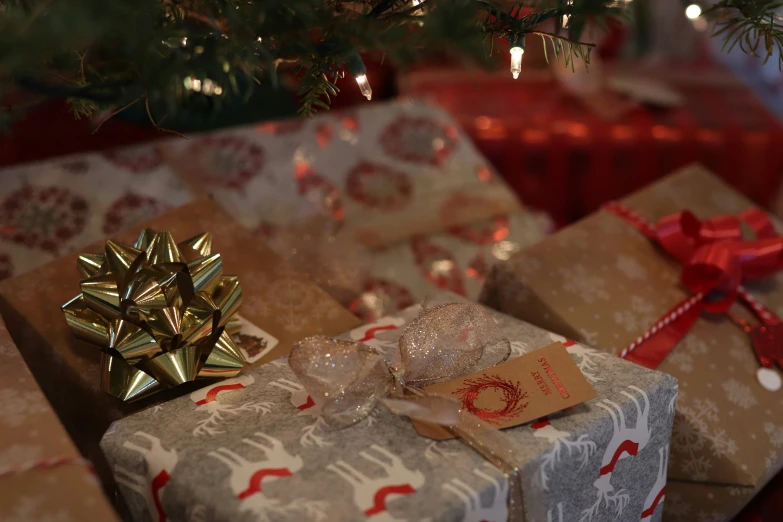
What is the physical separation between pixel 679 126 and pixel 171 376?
1.59m

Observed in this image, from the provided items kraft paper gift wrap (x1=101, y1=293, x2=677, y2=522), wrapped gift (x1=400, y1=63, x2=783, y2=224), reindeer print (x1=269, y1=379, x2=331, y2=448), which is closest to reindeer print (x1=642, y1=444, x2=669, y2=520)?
kraft paper gift wrap (x1=101, y1=293, x2=677, y2=522)

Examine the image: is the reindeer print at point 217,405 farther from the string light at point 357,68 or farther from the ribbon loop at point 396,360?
the string light at point 357,68

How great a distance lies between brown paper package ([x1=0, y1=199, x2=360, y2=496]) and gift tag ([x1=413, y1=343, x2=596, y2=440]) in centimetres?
21

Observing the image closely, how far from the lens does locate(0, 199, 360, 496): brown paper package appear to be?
31.6 inches

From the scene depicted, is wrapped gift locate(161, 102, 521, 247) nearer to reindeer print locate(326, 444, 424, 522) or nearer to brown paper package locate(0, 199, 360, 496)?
brown paper package locate(0, 199, 360, 496)

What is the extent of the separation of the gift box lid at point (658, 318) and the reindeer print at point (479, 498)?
0.32 m

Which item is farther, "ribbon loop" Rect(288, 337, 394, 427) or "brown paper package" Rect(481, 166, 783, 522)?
"brown paper package" Rect(481, 166, 783, 522)

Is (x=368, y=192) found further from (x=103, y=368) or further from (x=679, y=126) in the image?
(x=679, y=126)

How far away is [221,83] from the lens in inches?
24.4

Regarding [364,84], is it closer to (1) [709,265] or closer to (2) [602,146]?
(1) [709,265]

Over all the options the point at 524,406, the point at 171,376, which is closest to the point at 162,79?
the point at 171,376

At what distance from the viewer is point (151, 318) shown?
727 mm

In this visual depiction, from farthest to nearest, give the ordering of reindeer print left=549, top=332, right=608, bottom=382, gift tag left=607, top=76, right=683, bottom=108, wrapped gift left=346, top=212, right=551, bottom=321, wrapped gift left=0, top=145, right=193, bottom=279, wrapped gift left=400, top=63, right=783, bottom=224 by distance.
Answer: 1. gift tag left=607, top=76, right=683, bottom=108
2. wrapped gift left=400, top=63, right=783, bottom=224
3. wrapped gift left=346, top=212, right=551, bottom=321
4. wrapped gift left=0, top=145, right=193, bottom=279
5. reindeer print left=549, top=332, right=608, bottom=382

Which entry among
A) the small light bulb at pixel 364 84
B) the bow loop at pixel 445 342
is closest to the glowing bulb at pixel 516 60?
the small light bulb at pixel 364 84
